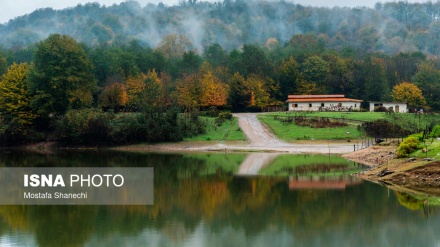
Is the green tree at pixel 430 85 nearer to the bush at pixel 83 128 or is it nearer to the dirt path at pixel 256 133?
the dirt path at pixel 256 133

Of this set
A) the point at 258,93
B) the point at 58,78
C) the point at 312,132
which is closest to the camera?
the point at 312,132

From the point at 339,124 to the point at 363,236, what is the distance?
4858 cm

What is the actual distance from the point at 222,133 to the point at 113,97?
19084 mm

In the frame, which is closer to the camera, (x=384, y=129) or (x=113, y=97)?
(x=384, y=129)

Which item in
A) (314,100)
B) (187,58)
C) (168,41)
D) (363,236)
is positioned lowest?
(363,236)

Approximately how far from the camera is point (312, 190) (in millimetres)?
33188

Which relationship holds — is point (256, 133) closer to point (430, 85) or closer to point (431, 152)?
point (431, 152)

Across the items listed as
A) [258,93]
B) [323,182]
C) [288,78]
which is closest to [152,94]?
[258,93]

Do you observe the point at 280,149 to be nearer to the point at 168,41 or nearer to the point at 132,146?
the point at 132,146

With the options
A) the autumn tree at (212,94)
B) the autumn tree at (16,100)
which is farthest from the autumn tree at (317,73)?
the autumn tree at (16,100)

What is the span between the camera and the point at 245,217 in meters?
25.6

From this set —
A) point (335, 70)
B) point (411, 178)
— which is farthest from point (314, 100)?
point (411, 178)

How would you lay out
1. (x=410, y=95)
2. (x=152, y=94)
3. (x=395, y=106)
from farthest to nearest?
(x=410, y=95) < (x=395, y=106) < (x=152, y=94)

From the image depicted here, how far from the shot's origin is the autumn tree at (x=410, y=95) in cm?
9019
